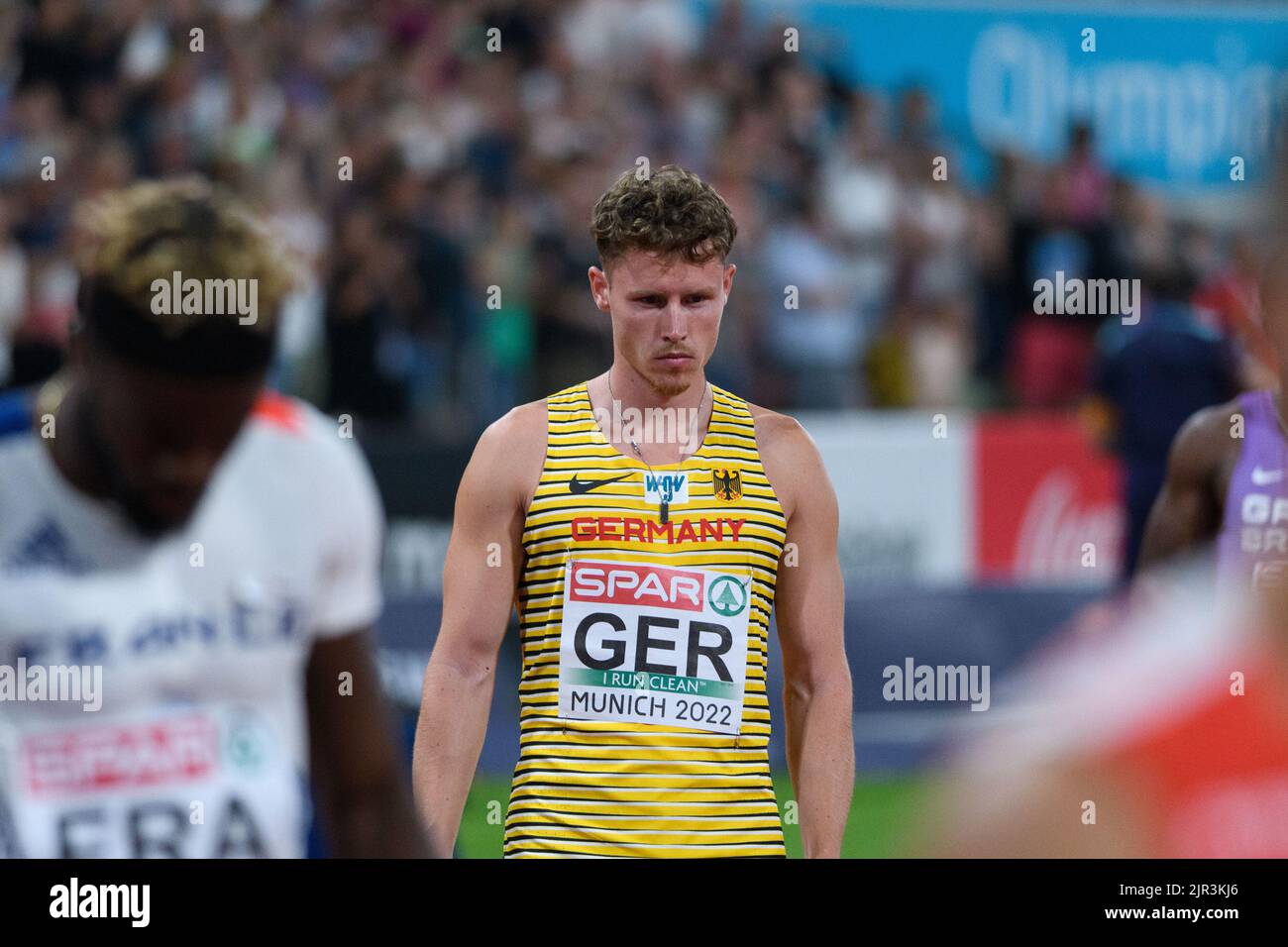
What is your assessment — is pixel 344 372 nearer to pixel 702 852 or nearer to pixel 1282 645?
pixel 702 852

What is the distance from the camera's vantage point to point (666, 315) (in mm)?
3834

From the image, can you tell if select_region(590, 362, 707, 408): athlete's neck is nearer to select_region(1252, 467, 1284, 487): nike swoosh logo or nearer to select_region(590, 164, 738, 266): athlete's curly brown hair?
→ select_region(590, 164, 738, 266): athlete's curly brown hair

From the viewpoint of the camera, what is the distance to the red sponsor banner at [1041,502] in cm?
1109

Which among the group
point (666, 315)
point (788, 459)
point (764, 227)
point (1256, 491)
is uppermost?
point (764, 227)

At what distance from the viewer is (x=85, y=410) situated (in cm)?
346

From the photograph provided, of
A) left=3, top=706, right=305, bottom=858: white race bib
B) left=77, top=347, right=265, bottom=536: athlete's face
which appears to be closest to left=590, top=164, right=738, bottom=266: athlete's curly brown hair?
left=77, top=347, right=265, bottom=536: athlete's face

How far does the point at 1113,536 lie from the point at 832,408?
178 centimetres

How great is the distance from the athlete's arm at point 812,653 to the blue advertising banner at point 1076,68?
10.0m

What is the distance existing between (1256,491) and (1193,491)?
233mm

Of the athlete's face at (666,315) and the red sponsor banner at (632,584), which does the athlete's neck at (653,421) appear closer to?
the athlete's face at (666,315)

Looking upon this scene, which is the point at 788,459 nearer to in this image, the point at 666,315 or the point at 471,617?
the point at 666,315

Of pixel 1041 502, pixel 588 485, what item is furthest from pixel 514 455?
pixel 1041 502
